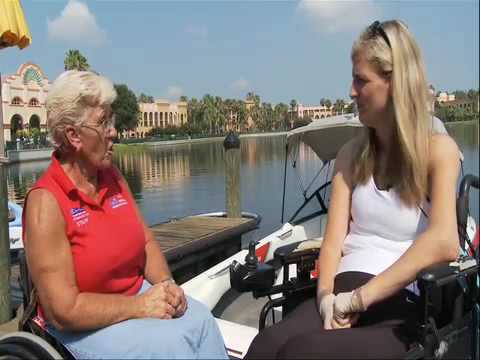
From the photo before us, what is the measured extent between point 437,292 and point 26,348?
1.58 metres

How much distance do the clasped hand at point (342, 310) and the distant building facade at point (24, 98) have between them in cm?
5747

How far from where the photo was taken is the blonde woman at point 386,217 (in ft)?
6.66

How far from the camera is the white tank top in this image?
2191 millimetres

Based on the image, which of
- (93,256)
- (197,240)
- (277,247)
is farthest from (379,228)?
(197,240)

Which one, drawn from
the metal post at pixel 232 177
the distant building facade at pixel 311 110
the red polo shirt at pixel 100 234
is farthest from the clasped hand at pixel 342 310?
the distant building facade at pixel 311 110

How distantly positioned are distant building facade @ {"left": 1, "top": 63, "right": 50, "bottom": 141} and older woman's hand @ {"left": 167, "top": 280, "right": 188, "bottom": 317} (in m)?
57.3

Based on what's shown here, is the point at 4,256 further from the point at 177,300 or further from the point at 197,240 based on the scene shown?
the point at 197,240

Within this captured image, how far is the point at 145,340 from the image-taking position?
72.4 inches

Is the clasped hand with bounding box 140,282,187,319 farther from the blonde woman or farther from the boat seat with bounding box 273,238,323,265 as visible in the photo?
the boat seat with bounding box 273,238,323,265

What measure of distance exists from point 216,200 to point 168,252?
9.20 metres

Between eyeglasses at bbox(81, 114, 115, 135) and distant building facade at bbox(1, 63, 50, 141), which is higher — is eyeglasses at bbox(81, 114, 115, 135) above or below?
below

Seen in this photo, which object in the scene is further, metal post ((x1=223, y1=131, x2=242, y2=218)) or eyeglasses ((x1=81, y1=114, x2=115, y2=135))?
metal post ((x1=223, y1=131, x2=242, y2=218))

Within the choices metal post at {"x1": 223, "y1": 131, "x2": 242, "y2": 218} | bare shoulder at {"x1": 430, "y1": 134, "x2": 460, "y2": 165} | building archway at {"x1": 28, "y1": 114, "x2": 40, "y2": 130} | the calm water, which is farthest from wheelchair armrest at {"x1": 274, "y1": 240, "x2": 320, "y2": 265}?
building archway at {"x1": 28, "y1": 114, "x2": 40, "y2": 130}

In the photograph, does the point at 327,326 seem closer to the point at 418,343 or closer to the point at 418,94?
the point at 418,343
